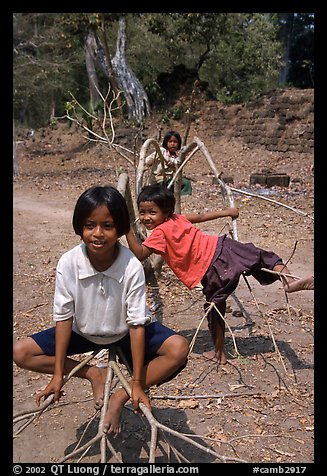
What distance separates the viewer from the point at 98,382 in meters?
2.21

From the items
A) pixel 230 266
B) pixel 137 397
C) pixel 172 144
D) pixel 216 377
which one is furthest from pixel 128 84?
pixel 137 397

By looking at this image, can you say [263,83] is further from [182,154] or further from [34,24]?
[182,154]

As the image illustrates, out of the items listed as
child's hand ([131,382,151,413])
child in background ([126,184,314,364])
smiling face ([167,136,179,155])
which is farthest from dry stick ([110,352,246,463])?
smiling face ([167,136,179,155])

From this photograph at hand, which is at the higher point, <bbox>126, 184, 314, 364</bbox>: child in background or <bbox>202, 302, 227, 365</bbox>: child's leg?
<bbox>126, 184, 314, 364</bbox>: child in background

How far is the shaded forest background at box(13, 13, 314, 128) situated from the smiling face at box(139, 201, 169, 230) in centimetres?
1309

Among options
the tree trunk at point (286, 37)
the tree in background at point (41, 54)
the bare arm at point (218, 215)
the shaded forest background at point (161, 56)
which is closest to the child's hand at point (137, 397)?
the bare arm at point (218, 215)

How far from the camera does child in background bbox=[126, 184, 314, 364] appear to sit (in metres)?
2.92

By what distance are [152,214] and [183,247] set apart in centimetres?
27

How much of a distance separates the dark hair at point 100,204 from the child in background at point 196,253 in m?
0.80

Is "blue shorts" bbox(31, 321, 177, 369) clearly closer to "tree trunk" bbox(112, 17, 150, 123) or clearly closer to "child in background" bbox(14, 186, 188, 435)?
"child in background" bbox(14, 186, 188, 435)

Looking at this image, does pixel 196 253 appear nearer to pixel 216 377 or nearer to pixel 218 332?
pixel 218 332

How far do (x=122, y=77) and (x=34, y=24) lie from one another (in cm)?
413

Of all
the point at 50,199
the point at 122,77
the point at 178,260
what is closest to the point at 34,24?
the point at 122,77
